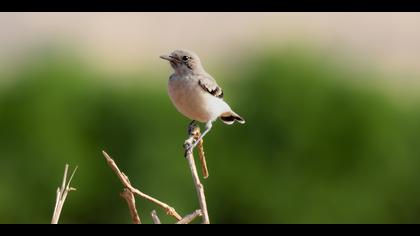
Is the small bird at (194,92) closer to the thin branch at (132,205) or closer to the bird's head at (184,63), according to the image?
the bird's head at (184,63)

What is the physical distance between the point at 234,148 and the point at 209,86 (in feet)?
17.5

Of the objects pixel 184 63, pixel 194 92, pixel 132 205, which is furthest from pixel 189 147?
pixel 184 63

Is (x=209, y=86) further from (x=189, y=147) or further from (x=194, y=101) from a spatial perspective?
(x=189, y=147)

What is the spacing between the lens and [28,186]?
30.3 feet

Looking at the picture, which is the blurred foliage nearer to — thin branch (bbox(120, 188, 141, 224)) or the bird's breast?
the bird's breast

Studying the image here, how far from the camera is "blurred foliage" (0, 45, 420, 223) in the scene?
936 cm

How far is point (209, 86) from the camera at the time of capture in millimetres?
4250

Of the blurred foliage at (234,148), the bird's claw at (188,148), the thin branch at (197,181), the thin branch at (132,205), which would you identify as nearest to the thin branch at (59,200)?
the thin branch at (132,205)

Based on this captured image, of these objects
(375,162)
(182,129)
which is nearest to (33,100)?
(182,129)

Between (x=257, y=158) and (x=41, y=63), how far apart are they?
116 inches

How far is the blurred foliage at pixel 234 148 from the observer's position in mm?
9359

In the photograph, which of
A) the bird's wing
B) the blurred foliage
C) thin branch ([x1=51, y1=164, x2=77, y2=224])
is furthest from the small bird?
the blurred foliage
